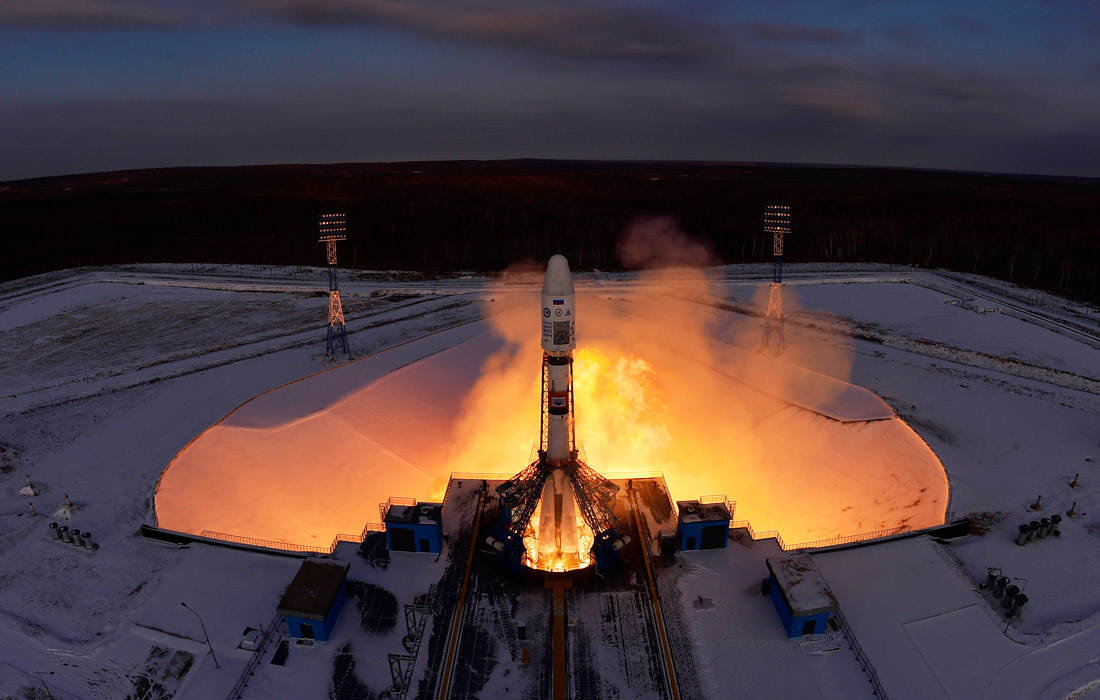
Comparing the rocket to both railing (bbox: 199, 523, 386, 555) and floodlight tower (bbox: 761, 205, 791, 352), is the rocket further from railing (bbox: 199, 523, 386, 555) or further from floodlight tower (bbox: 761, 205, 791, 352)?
floodlight tower (bbox: 761, 205, 791, 352)

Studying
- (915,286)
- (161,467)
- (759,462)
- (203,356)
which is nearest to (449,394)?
(161,467)

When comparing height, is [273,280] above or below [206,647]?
above

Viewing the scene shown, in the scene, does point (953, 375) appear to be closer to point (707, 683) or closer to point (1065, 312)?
point (1065, 312)

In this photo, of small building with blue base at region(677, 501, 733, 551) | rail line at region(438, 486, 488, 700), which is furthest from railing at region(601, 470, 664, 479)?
rail line at region(438, 486, 488, 700)

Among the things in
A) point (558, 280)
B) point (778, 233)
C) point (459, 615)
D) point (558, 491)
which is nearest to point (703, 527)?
point (558, 491)

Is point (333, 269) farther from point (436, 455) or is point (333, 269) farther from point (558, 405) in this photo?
point (558, 405)
